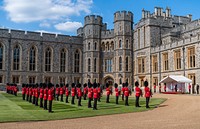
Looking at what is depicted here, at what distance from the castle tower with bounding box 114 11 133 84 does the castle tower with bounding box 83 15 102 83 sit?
3.18m

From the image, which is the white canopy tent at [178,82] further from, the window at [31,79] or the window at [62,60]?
the window at [31,79]

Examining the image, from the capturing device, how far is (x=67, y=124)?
36.3ft

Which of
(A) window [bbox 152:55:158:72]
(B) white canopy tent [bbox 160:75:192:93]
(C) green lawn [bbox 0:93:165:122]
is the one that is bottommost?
(C) green lawn [bbox 0:93:165:122]

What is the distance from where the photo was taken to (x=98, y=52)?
48719 mm

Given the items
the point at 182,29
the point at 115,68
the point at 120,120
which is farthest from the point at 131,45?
the point at 120,120

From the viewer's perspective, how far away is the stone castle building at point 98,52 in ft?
137

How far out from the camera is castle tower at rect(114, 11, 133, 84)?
46.0 m

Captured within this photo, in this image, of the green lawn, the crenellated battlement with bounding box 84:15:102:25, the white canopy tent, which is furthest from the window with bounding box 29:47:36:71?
the green lawn

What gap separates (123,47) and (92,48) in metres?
5.37

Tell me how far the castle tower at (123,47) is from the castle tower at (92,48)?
125 inches

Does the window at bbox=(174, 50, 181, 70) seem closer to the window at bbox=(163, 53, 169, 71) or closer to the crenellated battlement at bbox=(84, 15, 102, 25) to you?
the window at bbox=(163, 53, 169, 71)

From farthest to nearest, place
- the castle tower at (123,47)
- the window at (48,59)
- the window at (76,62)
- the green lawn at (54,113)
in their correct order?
the window at (76,62), the window at (48,59), the castle tower at (123,47), the green lawn at (54,113)

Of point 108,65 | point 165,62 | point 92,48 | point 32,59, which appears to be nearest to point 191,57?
point 165,62

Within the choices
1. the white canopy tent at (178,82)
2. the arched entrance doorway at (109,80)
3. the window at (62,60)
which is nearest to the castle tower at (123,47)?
the arched entrance doorway at (109,80)
